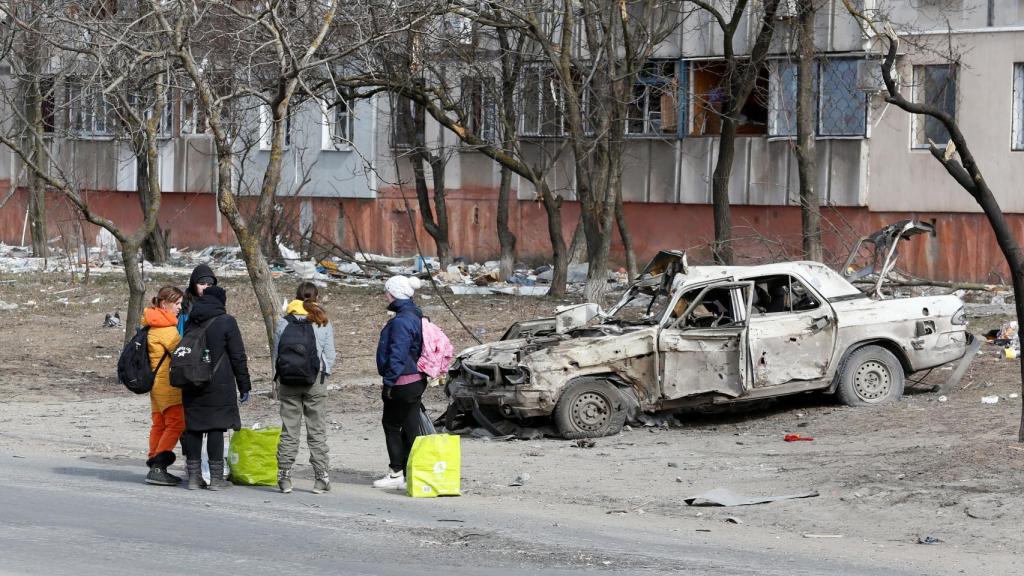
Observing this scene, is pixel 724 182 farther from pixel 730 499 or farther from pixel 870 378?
pixel 730 499

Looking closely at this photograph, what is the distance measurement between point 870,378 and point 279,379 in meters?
6.70

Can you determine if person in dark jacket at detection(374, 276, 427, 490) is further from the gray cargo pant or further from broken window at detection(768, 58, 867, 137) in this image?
broken window at detection(768, 58, 867, 137)

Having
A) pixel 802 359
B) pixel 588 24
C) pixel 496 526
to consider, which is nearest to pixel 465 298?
pixel 588 24

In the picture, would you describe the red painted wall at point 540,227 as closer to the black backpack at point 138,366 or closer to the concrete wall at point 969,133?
the concrete wall at point 969,133

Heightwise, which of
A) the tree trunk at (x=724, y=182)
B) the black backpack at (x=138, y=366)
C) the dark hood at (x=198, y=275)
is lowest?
the black backpack at (x=138, y=366)

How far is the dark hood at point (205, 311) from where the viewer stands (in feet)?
32.6

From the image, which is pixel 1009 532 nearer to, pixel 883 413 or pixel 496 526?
pixel 496 526

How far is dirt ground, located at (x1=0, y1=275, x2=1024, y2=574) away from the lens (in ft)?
30.2

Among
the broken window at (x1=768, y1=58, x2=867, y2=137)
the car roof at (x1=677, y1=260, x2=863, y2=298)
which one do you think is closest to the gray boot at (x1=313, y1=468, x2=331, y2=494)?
the car roof at (x1=677, y1=260, x2=863, y2=298)

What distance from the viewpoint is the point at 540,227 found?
3180cm

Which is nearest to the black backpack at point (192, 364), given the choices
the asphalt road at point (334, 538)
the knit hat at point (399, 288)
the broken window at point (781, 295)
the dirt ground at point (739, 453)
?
the asphalt road at point (334, 538)

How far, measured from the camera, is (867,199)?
27.2 meters

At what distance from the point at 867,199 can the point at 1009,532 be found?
19.4 meters

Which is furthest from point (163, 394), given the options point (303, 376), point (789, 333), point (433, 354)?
point (789, 333)
